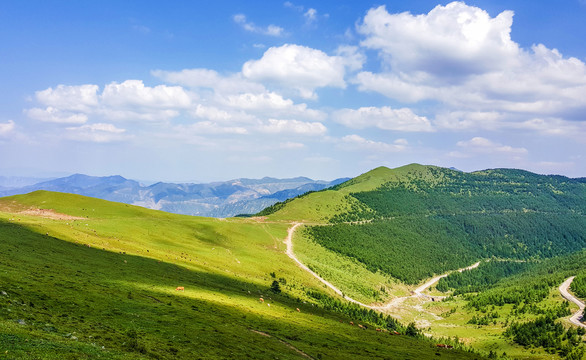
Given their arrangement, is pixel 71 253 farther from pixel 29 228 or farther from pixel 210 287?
pixel 210 287

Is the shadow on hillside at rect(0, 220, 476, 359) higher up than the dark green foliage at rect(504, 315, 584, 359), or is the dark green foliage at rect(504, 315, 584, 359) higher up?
the shadow on hillside at rect(0, 220, 476, 359)

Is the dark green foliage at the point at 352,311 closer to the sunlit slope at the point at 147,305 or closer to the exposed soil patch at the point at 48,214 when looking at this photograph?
the sunlit slope at the point at 147,305

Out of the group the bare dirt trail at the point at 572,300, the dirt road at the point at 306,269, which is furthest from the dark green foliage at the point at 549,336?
the dirt road at the point at 306,269

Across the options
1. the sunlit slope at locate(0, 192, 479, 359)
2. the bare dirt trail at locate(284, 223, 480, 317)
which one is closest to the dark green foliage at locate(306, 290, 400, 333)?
the sunlit slope at locate(0, 192, 479, 359)

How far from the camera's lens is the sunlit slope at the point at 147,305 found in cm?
3266

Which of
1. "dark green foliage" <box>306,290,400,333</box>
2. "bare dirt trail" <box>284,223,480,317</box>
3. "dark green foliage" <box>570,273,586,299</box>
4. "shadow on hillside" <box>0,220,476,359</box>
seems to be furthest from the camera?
"bare dirt trail" <box>284,223,480,317</box>

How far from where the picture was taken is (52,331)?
3136 centimetres

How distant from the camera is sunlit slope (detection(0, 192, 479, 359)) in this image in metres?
32.7

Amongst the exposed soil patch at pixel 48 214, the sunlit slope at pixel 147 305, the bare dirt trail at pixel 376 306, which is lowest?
the bare dirt trail at pixel 376 306

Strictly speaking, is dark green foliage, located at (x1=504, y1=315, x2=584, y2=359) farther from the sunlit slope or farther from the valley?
the sunlit slope

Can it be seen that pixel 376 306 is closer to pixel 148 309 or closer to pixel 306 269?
pixel 306 269

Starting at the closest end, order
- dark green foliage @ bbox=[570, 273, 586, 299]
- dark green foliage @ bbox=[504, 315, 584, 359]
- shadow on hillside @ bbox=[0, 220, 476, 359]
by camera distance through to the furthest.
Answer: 1. shadow on hillside @ bbox=[0, 220, 476, 359]
2. dark green foliage @ bbox=[504, 315, 584, 359]
3. dark green foliage @ bbox=[570, 273, 586, 299]

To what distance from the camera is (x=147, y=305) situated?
49312mm

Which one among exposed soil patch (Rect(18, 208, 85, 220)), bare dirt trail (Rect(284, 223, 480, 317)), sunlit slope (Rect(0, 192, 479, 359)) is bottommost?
bare dirt trail (Rect(284, 223, 480, 317))
